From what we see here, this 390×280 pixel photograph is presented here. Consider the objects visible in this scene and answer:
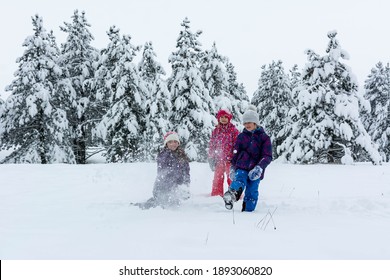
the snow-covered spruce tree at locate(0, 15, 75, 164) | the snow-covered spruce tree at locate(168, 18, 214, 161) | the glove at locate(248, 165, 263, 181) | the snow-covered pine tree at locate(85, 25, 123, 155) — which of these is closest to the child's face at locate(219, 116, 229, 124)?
the glove at locate(248, 165, 263, 181)

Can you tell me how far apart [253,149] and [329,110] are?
42.9 ft

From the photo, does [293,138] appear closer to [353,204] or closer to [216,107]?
[216,107]

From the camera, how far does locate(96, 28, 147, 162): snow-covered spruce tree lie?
21078mm

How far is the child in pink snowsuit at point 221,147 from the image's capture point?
7.66m

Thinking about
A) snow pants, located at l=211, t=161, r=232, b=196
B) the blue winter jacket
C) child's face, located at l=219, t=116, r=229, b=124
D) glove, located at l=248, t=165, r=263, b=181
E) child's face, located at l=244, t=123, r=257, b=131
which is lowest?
snow pants, located at l=211, t=161, r=232, b=196

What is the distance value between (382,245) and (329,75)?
15.1m

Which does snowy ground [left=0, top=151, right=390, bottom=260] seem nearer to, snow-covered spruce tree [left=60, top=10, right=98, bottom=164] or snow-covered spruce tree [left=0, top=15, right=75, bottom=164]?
snow-covered spruce tree [left=0, top=15, right=75, bottom=164]

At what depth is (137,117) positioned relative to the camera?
22141 millimetres

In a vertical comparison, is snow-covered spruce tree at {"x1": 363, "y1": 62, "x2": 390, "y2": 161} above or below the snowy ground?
above

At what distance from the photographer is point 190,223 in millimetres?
4852

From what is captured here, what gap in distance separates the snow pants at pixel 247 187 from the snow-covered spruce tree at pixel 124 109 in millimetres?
15325

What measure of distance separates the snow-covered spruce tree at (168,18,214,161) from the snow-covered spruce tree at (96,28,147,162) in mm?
2206

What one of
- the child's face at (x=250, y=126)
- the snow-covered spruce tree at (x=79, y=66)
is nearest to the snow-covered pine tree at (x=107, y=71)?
the snow-covered spruce tree at (x=79, y=66)
